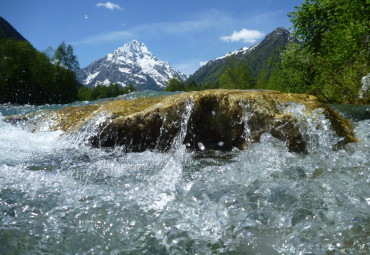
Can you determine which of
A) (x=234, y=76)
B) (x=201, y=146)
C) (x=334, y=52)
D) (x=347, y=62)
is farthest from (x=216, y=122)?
(x=234, y=76)

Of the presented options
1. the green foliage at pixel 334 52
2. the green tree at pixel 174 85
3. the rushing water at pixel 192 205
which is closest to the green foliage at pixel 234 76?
the green tree at pixel 174 85

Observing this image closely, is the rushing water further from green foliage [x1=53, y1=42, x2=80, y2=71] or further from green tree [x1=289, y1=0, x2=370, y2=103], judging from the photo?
green foliage [x1=53, y1=42, x2=80, y2=71]

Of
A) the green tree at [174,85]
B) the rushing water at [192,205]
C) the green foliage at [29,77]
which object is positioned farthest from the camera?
the green tree at [174,85]

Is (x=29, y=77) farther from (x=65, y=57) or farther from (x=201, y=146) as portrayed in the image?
(x=201, y=146)

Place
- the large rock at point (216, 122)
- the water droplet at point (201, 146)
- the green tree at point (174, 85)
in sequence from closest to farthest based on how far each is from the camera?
the large rock at point (216, 122)
the water droplet at point (201, 146)
the green tree at point (174, 85)

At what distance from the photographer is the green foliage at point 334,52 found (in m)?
13.2

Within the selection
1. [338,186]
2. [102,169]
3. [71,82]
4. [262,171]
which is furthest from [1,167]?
[71,82]

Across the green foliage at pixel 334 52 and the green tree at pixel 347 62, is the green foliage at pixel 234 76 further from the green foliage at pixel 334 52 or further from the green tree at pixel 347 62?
the green tree at pixel 347 62

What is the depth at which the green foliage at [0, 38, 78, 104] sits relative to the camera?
44987 millimetres

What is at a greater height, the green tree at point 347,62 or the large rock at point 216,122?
the green tree at point 347,62

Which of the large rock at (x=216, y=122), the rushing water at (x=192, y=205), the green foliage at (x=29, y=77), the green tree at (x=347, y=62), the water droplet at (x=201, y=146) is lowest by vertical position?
the rushing water at (x=192, y=205)

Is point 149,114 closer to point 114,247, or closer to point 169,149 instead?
point 169,149

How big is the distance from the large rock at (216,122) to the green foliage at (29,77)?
46.4 meters

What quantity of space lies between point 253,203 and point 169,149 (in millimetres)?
3521
